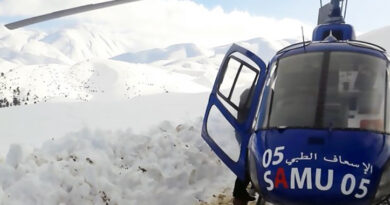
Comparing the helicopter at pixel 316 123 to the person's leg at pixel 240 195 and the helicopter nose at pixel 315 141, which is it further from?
the person's leg at pixel 240 195

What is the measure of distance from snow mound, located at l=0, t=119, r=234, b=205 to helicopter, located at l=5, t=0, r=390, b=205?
1020 millimetres

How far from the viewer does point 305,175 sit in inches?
163

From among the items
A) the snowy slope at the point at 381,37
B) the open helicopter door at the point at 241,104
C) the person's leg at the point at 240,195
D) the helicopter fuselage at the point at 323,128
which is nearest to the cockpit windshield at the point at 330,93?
the helicopter fuselage at the point at 323,128

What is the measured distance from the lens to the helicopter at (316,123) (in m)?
4.13

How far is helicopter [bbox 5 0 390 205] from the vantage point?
4133 millimetres

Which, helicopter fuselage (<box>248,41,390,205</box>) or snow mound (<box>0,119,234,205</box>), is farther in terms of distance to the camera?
snow mound (<box>0,119,234,205</box>)

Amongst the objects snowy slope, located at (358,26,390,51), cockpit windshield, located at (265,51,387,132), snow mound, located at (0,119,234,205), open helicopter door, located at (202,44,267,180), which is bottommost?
snowy slope, located at (358,26,390,51)

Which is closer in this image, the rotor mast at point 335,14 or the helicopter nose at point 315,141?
the helicopter nose at point 315,141

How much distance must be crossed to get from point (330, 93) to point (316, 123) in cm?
44

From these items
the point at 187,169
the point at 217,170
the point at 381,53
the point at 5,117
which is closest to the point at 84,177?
the point at 187,169

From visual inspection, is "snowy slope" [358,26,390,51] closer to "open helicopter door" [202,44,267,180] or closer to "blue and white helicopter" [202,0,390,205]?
"open helicopter door" [202,44,267,180]

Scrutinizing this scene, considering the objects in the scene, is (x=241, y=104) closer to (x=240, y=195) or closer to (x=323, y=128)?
(x=240, y=195)

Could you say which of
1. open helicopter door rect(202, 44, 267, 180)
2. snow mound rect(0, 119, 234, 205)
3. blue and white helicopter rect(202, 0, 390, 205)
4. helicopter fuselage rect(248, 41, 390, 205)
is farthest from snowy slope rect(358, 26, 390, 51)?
helicopter fuselage rect(248, 41, 390, 205)

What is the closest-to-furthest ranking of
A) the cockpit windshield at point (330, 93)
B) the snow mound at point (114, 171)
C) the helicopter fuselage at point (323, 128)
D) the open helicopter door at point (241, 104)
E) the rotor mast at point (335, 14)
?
the helicopter fuselage at point (323, 128) < the cockpit windshield at point (330, 93) < the snow mound at point (114, 171) < the open helicopter door at point (241, 104) < the rotor mast at point (335, 14)
